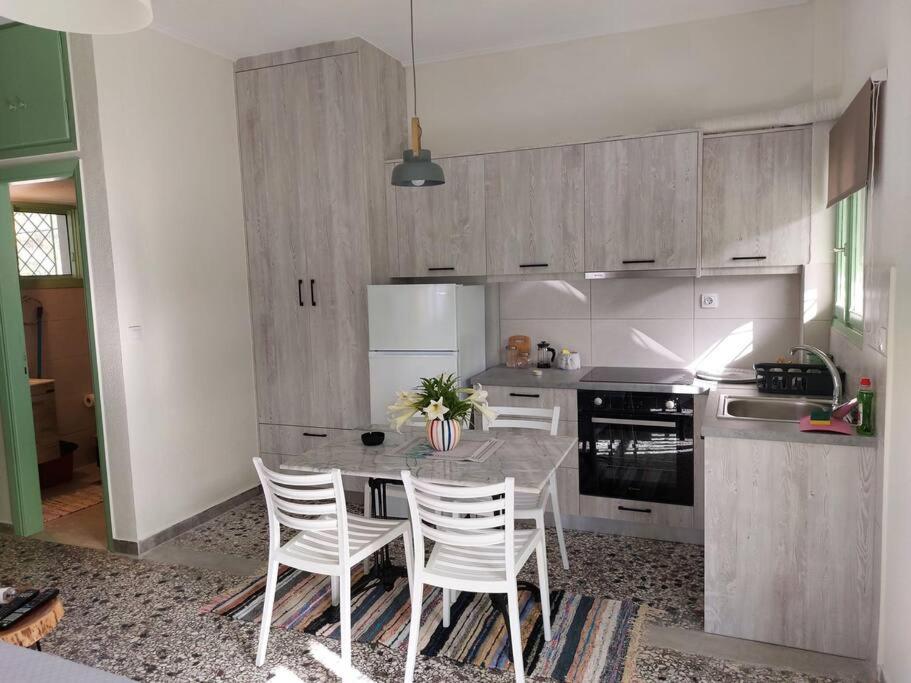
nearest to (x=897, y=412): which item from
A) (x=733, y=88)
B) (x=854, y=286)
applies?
(x=854, y=286)

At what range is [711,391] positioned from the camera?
3.39 metres

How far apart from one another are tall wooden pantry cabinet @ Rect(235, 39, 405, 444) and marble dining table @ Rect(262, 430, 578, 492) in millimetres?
1222

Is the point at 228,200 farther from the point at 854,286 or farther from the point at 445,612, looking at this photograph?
the point at 854,286

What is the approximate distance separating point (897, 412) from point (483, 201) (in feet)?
8.02

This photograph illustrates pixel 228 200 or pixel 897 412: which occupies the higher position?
pixel 228 200

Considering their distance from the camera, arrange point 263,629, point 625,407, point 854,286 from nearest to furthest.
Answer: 1. point 263,629
2. point 854,286
3. point 625,407

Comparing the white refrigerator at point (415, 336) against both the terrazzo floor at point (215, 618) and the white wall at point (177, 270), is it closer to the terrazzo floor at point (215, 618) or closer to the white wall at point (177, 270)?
the white wall at point (177, 270)

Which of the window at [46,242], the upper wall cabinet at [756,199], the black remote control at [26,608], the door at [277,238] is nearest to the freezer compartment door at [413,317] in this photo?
the door at [277,238]

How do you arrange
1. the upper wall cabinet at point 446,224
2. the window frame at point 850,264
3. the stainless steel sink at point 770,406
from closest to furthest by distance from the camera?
1. the window frame at point 850,264
2. the stainless steel sink at point 770,406
3. the upper wall cabinet at point 446,224

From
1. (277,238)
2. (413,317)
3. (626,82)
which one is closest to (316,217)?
(277,238)

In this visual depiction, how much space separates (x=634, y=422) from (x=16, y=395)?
3.55 meters

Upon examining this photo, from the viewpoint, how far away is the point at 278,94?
420cm

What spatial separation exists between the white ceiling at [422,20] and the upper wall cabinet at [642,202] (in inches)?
29.7

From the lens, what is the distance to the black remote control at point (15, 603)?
2.03 m
